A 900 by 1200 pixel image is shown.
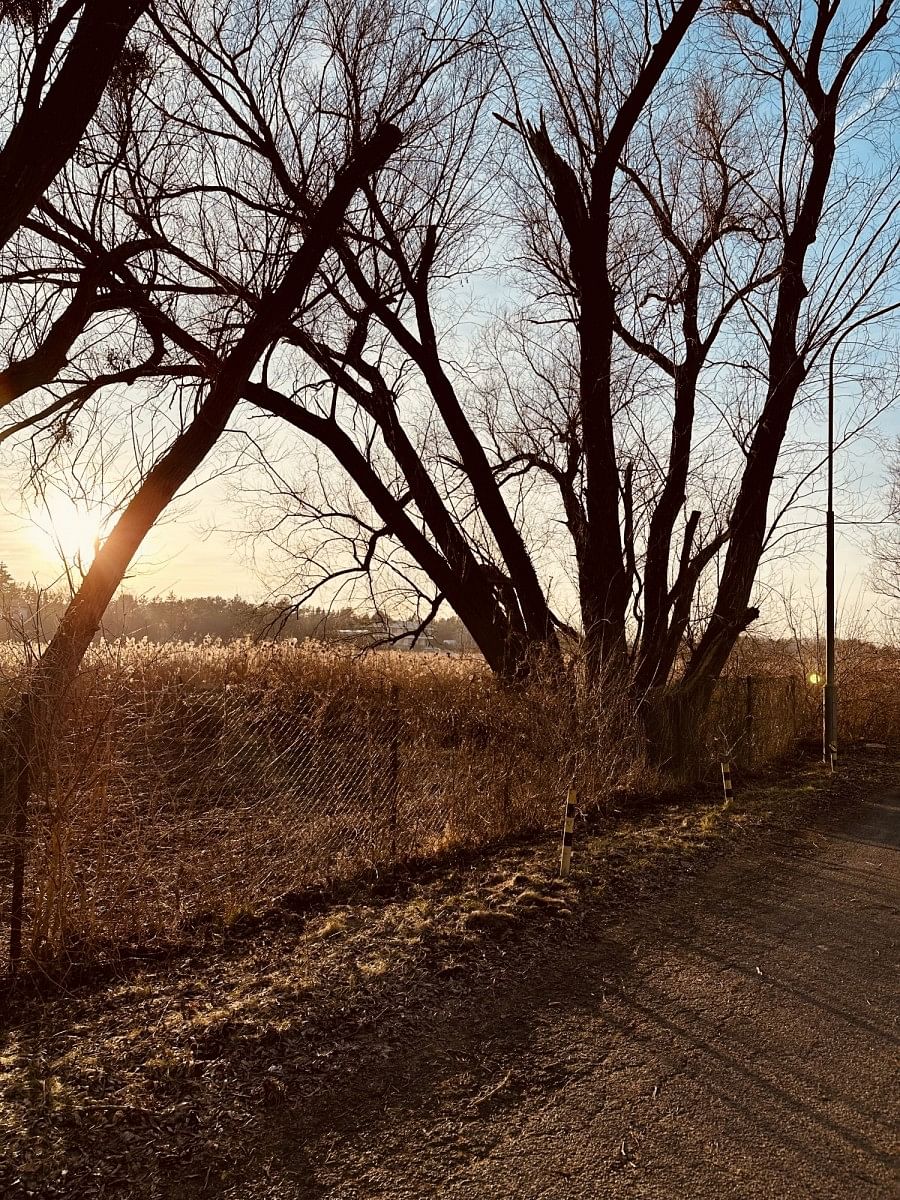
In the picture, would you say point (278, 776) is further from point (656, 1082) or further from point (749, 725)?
point (656, 1082)

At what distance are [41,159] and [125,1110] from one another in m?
5.14

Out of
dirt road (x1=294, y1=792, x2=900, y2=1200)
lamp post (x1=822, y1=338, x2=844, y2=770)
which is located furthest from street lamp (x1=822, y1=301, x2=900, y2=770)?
dirt road (x1=294, y1=792, x2=900, y2=1200)

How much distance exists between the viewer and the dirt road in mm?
3713

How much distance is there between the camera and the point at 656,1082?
14.6 ft

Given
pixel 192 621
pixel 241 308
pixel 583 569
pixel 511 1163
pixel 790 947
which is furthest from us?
pixel 192 621

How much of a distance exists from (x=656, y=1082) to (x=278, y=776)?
8834 millimetres

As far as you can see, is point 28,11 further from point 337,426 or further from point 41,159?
point 337,426

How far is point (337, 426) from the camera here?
15.1m

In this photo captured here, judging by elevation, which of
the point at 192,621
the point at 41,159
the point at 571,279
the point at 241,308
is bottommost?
the point at 192,621

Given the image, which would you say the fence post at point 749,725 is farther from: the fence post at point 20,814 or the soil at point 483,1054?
the fence post at point 20,814

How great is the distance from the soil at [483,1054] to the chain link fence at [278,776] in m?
0.54

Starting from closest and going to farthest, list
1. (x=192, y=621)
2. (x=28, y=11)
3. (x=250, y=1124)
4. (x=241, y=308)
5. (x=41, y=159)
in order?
(x=250, y=1124)
(x=41, y=159)
(x=28, y=11)
(x=241, y=308)
(x=192, y=621)

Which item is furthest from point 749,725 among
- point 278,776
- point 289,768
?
point 278,776

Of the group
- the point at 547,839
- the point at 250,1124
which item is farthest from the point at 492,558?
the point at 250,1124
